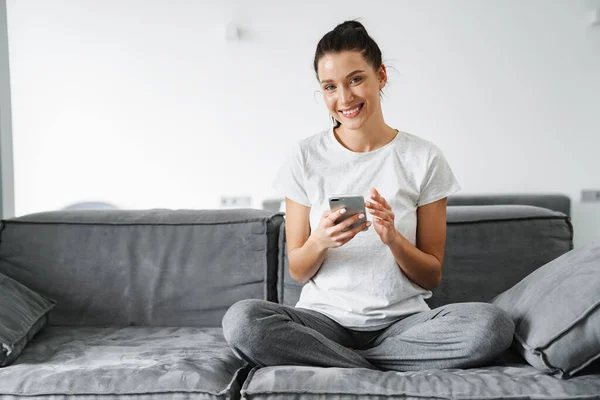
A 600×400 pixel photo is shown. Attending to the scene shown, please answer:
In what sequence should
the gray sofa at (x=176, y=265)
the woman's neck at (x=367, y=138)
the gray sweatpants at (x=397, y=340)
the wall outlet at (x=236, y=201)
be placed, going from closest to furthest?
1. the gray sweatpants at (x=397, y=340)
2. the woman's neck at (x=367, y=138)
3. the gray sofa at (x=176, y=265)
4. the wall outlet at (x=236, y=201)

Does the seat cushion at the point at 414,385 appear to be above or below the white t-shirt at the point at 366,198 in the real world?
below

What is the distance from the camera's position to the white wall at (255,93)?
3865mm

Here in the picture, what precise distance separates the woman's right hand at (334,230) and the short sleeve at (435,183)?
0.23 metres

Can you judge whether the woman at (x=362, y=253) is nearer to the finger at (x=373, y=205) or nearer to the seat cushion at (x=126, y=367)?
the finger at (x=373, y=205)

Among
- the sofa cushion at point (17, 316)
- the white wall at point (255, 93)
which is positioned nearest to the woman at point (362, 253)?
the sofa cushion at point (17, 316)

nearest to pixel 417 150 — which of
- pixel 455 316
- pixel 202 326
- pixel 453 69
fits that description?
pixel 455 316

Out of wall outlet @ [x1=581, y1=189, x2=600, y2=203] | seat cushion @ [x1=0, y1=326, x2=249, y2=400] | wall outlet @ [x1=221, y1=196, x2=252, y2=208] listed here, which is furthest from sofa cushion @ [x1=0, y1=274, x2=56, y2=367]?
wall outlet @ [x1=581, y1=189, x2=600, y2=203]

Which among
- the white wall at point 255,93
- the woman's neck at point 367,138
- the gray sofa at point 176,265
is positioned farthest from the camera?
the white wall at point 255,93

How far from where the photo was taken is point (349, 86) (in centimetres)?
162

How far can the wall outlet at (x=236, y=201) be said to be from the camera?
3992mm

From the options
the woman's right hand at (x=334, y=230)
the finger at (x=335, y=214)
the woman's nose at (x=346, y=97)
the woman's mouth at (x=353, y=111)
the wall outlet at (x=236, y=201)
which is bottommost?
the wall outlet at (x=236, y=201)

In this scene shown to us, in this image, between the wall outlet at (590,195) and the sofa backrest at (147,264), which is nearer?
the sofa backrest at (147,264)

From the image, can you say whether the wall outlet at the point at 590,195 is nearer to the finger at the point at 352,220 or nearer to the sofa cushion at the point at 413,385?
the sofa cushion at the point at 413,385

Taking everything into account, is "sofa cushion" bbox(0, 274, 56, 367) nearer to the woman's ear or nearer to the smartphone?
the smartphone
